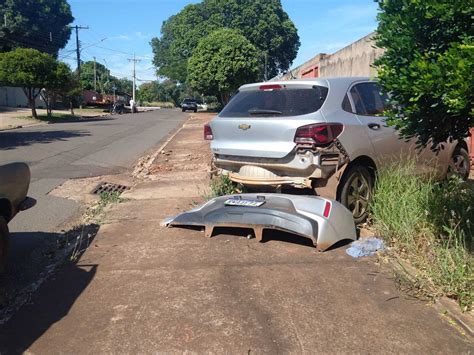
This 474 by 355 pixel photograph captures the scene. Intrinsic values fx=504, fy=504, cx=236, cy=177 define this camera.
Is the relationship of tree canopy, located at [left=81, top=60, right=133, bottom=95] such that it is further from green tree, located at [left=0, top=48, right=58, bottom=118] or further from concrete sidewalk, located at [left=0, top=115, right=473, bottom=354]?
concrete sidewalk, located at [left=0, top=115, right=473, bottom=354]

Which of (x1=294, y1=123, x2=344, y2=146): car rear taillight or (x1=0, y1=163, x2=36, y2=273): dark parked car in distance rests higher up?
(x1=294, y1=123, x2=344, y2=146): car rear taillight

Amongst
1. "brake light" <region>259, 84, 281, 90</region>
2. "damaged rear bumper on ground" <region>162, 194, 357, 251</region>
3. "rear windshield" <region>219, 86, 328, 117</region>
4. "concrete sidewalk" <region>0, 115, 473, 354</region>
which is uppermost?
"brake light" <region>259, 84, 281, 90</region>

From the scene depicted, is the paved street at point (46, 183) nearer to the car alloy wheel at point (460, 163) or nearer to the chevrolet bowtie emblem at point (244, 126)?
the chevrolet bowtie emblem at point (244, 126)

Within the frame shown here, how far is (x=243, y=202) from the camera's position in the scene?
568 cm

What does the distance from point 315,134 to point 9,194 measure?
10.4 feet

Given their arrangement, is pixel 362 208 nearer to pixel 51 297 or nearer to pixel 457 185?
pixel 457 185

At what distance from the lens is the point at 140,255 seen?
5.18 metres

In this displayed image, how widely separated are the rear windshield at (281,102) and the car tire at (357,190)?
92 centimetres

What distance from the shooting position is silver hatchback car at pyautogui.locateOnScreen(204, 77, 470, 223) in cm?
561

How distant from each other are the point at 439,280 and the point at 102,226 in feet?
13.6

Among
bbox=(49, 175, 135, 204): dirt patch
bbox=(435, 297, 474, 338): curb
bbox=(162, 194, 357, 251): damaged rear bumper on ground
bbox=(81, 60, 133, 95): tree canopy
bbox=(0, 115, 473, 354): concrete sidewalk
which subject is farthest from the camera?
bbox=(81, 60, 133, 95): tree canopy

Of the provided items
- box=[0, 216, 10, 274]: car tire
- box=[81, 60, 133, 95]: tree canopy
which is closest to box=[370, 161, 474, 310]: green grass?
box=[0, 216, 10, 274]: car tire

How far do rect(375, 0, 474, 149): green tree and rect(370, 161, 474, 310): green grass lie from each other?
1.06 m

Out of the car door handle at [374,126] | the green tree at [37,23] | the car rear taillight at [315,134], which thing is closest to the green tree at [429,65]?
the car rear taillight at [315,134]
